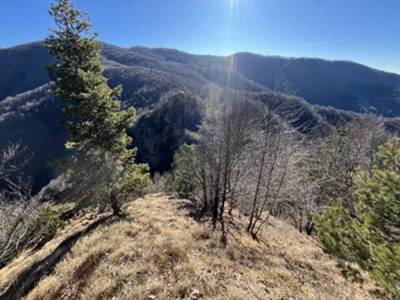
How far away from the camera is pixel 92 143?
9.88 m

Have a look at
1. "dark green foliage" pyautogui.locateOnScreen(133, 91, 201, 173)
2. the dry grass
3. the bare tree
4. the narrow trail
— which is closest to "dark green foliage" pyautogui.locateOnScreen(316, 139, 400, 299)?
the dry grass

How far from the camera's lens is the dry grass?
15.5 feet

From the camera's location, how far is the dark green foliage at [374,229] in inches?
138

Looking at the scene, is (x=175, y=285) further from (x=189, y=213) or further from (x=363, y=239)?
(x=189, y=213)

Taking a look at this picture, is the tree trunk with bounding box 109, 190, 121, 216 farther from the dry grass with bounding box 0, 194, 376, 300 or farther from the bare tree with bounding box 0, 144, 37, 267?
the bare tree with bounding box 0, 144, 37, 267

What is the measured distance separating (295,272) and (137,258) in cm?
468

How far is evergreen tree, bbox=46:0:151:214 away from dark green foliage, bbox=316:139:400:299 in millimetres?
7881

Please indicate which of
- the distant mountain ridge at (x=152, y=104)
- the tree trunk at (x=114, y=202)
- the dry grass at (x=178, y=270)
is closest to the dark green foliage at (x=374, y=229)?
the dry grass at (x=178, y=270)

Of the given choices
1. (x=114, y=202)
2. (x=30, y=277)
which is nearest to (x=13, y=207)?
(x=114, y=202)

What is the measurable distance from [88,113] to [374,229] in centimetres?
966

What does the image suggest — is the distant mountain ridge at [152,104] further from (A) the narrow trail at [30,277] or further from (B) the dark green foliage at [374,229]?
(A) the narrow trail at [30,277]

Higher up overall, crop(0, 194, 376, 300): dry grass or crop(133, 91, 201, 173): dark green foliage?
crop(0, 194, 376, 300): dry grass

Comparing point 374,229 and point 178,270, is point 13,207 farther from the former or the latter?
point 374,229

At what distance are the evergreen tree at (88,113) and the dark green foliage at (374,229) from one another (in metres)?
7.88
